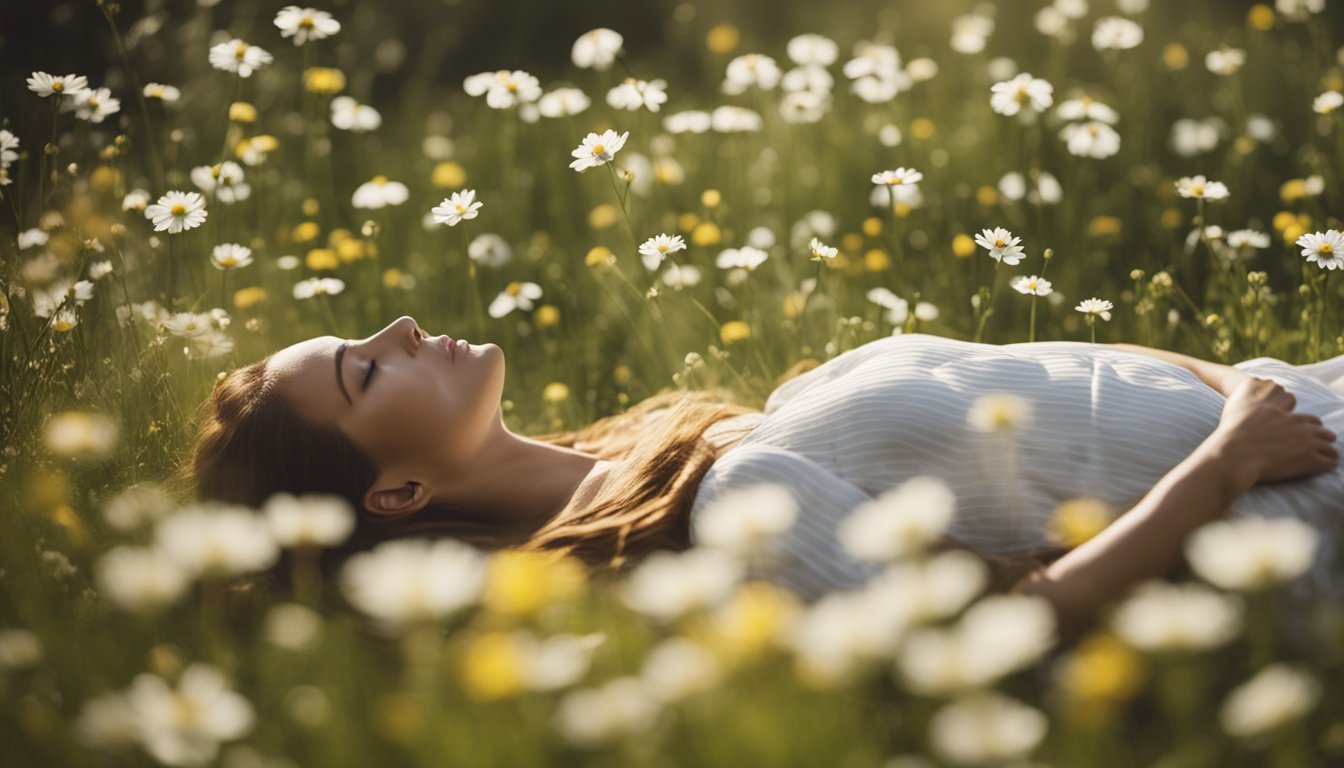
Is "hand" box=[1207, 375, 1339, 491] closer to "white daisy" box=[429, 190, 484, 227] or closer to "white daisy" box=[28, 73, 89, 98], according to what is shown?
"white daisy" box=[429, 190, 484, 227]

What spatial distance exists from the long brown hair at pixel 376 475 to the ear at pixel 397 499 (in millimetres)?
24

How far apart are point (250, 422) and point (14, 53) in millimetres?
2804

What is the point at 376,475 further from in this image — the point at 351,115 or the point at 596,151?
the point at 351,115

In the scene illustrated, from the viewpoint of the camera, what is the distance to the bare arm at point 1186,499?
1697 mm

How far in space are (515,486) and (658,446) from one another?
0.33m

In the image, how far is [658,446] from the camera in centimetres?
214

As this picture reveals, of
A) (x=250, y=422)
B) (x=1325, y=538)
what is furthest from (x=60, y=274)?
(x=1325, y=538)

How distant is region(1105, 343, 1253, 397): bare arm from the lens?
217 centimetres

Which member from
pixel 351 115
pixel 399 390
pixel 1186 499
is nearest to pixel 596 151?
pixel 399 390

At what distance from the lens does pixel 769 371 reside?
3.09 metres

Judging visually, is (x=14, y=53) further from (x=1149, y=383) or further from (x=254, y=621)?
(x=1149, y=383)

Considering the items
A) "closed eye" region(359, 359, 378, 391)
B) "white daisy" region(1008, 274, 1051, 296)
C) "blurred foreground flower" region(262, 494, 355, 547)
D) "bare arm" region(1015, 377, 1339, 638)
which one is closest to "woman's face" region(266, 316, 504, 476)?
"closed eye" region(359, 359, 378, 391)

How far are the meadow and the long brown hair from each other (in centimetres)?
12

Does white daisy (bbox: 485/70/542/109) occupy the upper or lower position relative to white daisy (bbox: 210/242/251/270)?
upper
